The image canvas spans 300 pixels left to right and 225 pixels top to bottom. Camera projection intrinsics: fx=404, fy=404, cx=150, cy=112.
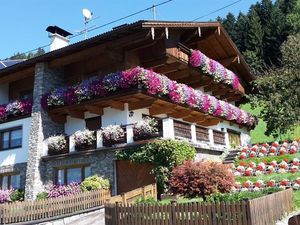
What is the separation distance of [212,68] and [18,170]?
1270 centimetres

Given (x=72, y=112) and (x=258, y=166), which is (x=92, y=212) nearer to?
(x=72, y=112)

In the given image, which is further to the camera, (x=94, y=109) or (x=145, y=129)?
(x=94, y=109)

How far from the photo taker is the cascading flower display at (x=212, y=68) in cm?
2205

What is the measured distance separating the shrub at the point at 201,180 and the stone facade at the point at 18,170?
39.8 ft

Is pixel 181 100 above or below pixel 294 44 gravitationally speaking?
below

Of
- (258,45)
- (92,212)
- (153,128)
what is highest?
(258,45)

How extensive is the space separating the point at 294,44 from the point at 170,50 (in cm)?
1579

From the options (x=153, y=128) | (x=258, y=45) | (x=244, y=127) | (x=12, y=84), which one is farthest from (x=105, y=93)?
(x=258, y=45)

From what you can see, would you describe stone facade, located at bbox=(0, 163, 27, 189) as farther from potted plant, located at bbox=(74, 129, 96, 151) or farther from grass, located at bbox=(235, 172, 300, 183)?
grass, located at bbox=(235, 172, 300, 183)

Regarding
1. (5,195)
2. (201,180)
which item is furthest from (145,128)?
(5,195)

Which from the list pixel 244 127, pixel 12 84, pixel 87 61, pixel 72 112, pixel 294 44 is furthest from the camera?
pixel 294 44

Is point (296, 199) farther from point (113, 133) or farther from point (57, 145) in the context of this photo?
point (57, 145)

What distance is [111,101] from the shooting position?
1931cm

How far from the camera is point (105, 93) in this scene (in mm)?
19297
